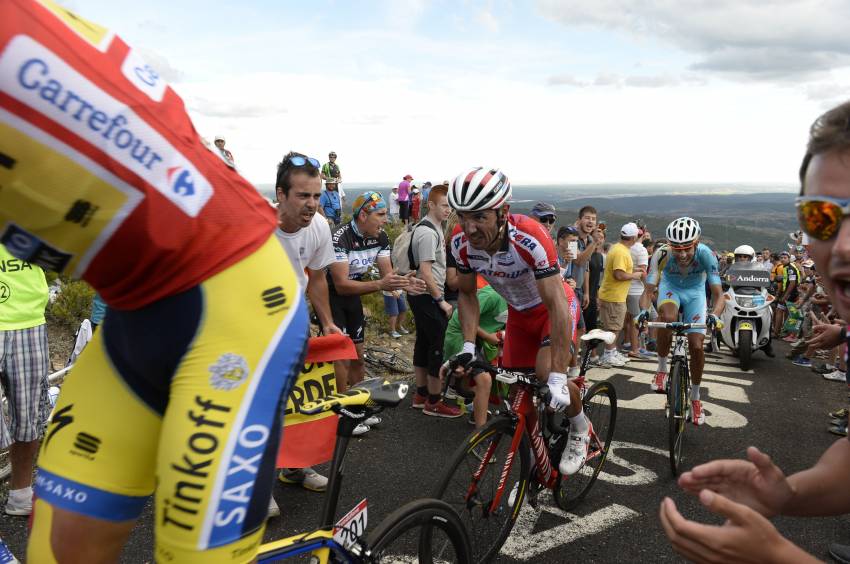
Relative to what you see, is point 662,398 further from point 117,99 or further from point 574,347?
point 117,99

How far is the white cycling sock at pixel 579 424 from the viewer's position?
389 centimetres

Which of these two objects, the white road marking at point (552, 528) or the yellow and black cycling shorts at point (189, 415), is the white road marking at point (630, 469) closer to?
the white road marking at point (552, 528)

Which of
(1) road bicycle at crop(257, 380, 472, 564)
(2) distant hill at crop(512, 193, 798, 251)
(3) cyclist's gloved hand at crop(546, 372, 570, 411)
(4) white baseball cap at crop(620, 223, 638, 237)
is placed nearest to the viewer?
(1) road bicycle at crop(257, 380, 472, 564)

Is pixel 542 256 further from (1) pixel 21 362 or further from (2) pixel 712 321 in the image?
(1) pixel 21 362

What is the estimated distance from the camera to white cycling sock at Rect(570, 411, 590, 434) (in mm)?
3893

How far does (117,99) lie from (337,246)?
4673mm

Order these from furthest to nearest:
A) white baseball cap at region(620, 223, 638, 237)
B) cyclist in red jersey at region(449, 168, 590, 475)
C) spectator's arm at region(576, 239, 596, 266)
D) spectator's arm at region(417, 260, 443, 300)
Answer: white baseball cap at region(620, 223, 638, 237) → spectator's arm at region(576, 239, 596, 266) → spectator's arm at region(417, 260, 443, 300) → cyclist in red jersey at region(449, 168, 590, 475)

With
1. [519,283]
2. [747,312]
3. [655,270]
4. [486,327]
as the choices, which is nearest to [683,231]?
[655,270]

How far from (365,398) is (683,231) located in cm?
495

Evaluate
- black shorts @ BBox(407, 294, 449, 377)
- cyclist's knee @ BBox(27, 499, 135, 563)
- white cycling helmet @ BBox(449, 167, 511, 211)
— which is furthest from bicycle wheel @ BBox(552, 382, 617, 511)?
cyclist's knee @ BBox(27, 499, 135, 563)

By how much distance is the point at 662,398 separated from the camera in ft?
23.6

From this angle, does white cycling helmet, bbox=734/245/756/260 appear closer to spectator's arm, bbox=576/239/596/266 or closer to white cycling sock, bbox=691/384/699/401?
spectator's arm, bbox=576/239/596/266

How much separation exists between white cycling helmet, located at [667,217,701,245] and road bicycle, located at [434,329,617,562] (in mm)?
2666

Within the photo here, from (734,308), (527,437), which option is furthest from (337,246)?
(734,308)
